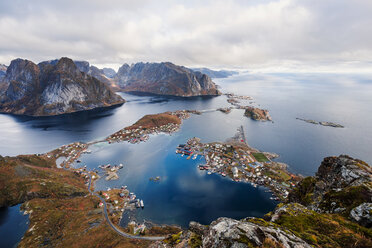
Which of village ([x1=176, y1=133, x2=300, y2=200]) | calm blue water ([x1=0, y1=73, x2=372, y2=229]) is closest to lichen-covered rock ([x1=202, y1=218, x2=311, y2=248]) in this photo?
calm blue water ([x1=0, y1=73, x2=372, y2=229])

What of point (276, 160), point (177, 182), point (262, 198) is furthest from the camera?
point (276, 160)

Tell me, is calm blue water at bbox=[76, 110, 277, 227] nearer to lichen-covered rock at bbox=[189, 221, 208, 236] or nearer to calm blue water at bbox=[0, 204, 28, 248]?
calm blue water at bbox=[0, 204, 28, 248]

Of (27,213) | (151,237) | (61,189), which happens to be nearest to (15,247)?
(27,213)

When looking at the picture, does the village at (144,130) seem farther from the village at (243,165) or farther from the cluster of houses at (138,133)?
the village at (243,165)

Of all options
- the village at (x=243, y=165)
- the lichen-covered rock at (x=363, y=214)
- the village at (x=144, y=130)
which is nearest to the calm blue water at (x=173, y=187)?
the village at (x=243, y=165)

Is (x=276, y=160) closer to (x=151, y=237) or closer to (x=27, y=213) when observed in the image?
(x=151, y=237)

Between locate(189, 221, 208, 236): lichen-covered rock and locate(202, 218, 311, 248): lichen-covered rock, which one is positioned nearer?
locate(202, 218, 311, 248): lichen-covered rock

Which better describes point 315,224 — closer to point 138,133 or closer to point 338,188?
point 338,188
